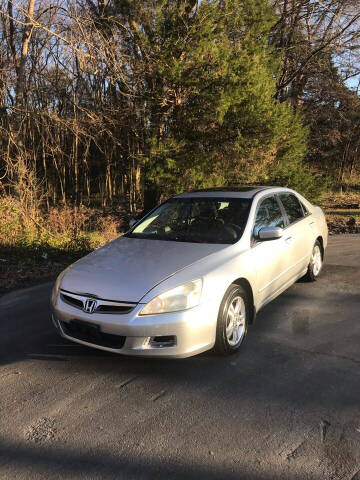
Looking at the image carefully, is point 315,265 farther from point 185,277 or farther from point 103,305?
point 103,305

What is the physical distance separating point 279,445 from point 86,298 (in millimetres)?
1891

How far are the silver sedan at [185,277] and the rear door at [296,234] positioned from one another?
0.10 feet

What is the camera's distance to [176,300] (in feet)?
10.8

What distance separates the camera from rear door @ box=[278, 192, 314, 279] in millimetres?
5105

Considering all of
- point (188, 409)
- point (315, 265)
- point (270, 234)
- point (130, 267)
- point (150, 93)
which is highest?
point (150, 93)

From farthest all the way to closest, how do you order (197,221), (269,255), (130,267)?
(197,221), (269,255), (130,267)

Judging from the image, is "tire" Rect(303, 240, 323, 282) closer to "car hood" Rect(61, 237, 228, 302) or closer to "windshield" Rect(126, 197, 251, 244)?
"windshield" Rect(126, 197, 251, 244)

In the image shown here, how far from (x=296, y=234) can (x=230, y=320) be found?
2084mm

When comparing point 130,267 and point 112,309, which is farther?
point 130,267

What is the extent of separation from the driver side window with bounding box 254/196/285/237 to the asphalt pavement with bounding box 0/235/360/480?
1.15 m

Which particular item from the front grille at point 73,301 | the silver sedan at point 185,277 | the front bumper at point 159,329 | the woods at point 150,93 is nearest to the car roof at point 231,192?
the silver sedan at point 185,277

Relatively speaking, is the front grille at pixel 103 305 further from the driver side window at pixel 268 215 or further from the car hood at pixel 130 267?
the driver side window at pixel 268 215

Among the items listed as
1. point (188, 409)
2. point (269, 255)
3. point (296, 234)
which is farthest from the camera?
point (296, 234)

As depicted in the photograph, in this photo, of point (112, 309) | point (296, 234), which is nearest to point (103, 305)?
point (112, 309)
